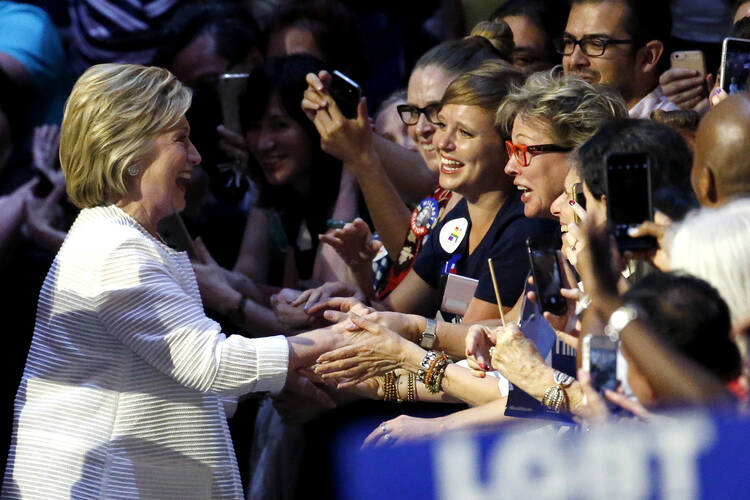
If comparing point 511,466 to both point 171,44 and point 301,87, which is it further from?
point 171,44

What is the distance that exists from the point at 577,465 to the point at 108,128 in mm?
1970

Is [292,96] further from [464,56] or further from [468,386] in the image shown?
[468,386]

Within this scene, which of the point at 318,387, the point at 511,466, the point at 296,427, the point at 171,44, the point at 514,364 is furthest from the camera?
the point at 171,44

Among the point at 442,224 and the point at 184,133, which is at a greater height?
the point at 184,133

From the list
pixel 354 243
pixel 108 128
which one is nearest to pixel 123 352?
pixel 108 128

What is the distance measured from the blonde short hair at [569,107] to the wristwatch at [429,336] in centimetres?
73

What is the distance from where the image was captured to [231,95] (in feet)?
17.7

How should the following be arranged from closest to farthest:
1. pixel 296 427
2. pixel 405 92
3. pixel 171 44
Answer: pixel 296 427 < pixel 405 92 < pixel 171 44

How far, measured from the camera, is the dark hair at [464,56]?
15.1 feet

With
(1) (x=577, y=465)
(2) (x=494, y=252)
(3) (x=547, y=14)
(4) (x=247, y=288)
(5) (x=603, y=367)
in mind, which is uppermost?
(1) (x=577, y=465)

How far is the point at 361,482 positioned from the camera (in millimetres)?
2088

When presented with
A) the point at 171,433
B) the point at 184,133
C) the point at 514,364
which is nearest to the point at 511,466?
the point at 514,364

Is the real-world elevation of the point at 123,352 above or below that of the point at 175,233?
above

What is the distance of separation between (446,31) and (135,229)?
10.3 feet
